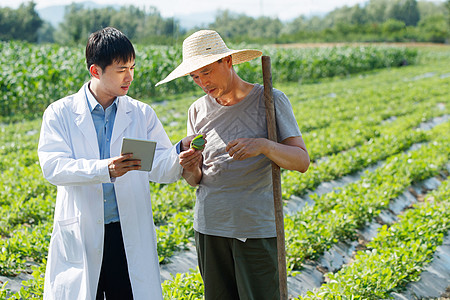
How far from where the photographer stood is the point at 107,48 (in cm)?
209

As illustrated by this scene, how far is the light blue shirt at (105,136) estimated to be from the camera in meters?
2.25

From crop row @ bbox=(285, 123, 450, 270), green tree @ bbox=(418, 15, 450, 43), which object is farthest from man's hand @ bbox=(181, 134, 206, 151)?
green tree @ bbox=(418, 15, 450, 43)

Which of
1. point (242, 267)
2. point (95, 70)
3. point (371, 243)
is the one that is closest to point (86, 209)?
point (95, 70)

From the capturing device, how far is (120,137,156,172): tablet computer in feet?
6.35

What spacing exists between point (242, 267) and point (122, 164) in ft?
2.43

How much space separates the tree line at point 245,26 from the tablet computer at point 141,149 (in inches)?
773

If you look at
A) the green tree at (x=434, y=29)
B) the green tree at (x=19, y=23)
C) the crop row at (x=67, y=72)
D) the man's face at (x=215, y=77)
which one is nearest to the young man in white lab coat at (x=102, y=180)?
the man's face at (x=215, y=77)

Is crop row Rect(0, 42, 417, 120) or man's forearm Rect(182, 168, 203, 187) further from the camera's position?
crop row Rect(0, 42, 417, 120)

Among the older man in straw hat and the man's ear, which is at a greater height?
the man's ear

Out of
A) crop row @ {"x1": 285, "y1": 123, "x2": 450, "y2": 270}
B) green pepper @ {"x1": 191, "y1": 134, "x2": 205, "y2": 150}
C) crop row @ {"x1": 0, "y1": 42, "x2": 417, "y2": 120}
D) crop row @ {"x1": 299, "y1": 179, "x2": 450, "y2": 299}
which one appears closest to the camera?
green pepper @ {"x1": 191, "y1": 134, "x2": 205, "y2": 150}

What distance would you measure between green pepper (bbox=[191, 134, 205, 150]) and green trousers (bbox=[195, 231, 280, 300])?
1.55 feet

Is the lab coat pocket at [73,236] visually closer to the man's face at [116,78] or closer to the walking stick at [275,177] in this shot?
the man's face at [116,78]

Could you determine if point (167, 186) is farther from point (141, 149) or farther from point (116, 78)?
point (141, 149)

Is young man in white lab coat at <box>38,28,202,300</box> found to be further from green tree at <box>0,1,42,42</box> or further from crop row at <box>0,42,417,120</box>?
green tree at <box>0,1,42,42</box>
